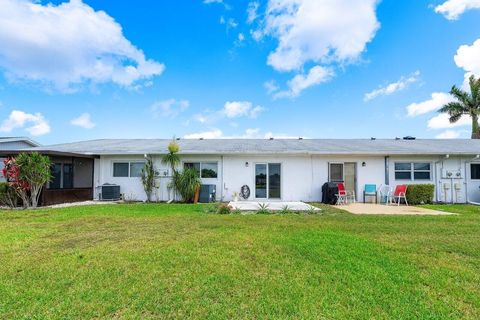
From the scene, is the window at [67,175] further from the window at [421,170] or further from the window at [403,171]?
the window at [421,170]

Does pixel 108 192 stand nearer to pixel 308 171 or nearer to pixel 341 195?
pixel 308 171

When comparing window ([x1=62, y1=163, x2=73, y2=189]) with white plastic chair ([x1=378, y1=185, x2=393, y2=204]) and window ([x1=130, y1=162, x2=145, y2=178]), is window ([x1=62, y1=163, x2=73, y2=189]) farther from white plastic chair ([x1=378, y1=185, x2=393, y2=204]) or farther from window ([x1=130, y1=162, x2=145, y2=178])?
white plastic chair ([x1=378, y1=185, x2=393, y2=204])

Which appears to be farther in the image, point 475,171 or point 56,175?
point 475,171

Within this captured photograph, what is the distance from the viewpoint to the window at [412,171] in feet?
45.2

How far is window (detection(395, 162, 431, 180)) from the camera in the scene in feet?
45.2

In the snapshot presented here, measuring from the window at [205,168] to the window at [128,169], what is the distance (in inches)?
98.6

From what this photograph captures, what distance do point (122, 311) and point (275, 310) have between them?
1703mm

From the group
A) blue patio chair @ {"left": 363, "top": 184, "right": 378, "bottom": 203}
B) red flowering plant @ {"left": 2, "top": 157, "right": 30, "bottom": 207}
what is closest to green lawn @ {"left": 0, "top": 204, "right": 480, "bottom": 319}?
red flowering plant @ {"left": 2, "top": 157, "right": 30, "bottom": 207}

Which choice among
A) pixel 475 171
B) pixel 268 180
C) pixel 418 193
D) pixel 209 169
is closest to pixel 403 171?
pixel 418 193

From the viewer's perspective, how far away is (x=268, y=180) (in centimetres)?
1385

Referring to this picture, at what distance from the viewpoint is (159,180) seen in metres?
14.0

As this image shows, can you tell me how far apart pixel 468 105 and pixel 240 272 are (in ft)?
108

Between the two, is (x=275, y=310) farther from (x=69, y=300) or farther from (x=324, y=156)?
(x=324, y=156)

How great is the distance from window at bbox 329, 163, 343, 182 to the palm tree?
2148cm
